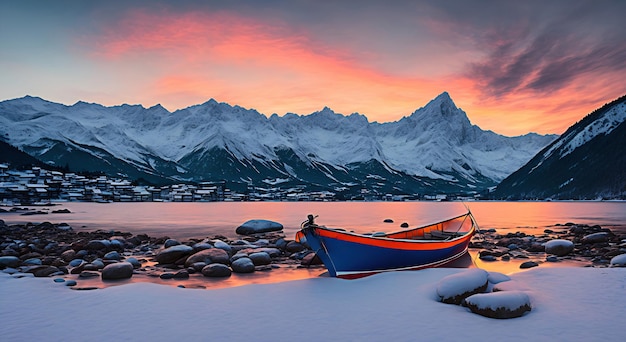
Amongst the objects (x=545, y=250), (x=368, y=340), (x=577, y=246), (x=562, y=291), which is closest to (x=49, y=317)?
(x=368, y=340)

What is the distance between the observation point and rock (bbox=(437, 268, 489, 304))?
13.4 metres

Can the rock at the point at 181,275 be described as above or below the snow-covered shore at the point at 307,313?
below

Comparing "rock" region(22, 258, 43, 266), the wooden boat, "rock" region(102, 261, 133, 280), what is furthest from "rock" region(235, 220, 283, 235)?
the wooden boat

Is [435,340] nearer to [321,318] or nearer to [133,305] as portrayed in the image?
[321,318]

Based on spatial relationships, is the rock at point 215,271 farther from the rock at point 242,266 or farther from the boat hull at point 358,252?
the boat hull at point 358,252

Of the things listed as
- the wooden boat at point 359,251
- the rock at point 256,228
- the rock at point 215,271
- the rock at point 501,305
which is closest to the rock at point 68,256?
the rock at point 215,271

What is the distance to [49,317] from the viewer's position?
12.1 meters

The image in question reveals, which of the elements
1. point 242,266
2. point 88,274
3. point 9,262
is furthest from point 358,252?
point 9,262

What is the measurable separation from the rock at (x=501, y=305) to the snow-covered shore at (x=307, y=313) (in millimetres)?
238

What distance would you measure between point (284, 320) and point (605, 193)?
22871 centimetres

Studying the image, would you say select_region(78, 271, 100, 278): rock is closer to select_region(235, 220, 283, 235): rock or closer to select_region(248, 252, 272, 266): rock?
select_region(248, 252, 272, 266): rock

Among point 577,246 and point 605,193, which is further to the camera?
point 605,193

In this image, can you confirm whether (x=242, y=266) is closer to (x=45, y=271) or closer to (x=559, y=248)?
(x=45, y=271)

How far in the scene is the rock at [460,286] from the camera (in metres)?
13.4
